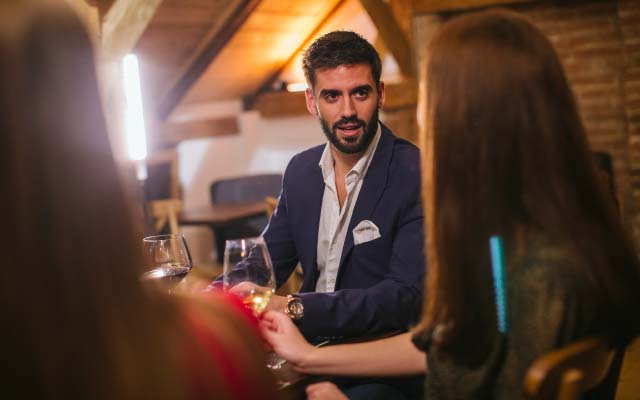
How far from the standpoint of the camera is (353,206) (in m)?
1.91

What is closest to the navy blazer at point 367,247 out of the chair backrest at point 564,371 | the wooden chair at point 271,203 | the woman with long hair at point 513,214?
the woman with long hair at point 513,214

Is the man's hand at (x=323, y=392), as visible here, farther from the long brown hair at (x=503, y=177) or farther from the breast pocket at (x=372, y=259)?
the breast pocket at (x=372, y=259)

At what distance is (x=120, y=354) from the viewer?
62cm

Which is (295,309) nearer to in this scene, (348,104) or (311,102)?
(348,104)

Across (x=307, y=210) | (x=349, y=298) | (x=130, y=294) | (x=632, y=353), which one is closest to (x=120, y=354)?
(x=130, y=294)

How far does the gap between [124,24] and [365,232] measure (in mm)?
2568

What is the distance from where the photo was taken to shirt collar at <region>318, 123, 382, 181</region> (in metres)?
1.94

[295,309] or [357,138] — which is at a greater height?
[357,138]

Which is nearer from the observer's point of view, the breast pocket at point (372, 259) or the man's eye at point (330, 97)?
the breast pocket at point (372, 259)

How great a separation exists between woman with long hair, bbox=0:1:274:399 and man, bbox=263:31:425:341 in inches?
38.1

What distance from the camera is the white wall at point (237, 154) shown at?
21.0 feet

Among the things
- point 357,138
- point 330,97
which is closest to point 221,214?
point 330,97

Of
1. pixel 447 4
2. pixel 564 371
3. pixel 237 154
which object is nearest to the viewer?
pixel 564 371

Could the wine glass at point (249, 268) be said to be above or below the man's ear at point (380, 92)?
below
